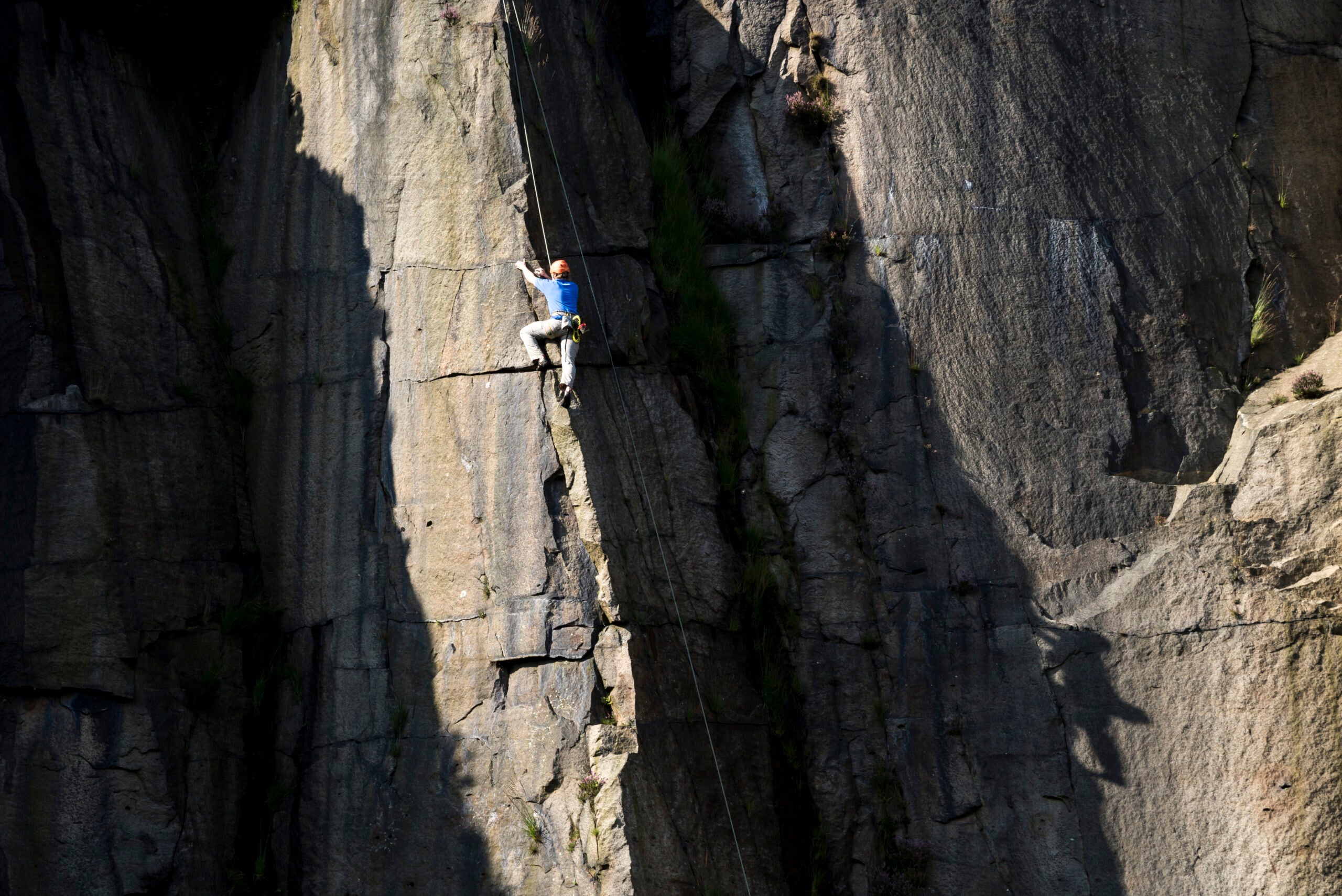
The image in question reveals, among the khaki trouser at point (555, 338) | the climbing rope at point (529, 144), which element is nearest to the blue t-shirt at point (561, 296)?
the khaki trouser at point (555, 338)

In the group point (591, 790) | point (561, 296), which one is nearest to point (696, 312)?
point (561, 296)

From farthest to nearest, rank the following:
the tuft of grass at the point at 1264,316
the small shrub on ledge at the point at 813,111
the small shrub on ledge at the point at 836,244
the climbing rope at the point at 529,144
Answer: the small shrub on ledge at the point at 813,111
the small shrub on ledge at the point at 836,244
the tuft of grass at the point at 1264,316
the climbing rope at the point at 529,144

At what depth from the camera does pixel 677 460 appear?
36.3ft

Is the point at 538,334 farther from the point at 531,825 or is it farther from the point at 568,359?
the point at 531,825

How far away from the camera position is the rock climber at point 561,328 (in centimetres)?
1012

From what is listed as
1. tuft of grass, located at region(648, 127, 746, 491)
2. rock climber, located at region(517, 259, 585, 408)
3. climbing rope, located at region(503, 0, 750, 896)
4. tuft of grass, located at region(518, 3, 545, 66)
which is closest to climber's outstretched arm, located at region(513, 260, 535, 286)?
rock climber, located at region(517, 259, 585, 408)

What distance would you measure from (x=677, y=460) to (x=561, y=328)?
1.73 meters

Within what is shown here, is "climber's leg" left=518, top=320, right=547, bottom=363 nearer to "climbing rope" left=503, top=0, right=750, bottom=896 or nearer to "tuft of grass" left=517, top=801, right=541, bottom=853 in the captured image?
"climbing rope" left=503, top=0, right=750, bottom=896

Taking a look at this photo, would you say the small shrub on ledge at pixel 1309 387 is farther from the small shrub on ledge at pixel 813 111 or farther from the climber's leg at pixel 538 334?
the climber's leg at pixel 538 334

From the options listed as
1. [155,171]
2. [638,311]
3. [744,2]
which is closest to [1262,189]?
[744,2]

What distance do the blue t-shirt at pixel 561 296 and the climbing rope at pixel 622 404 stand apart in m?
0.63

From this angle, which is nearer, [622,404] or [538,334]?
[538,334]

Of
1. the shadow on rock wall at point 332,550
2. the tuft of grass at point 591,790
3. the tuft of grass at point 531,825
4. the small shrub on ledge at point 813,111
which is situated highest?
the small shrub on ledge at point 813,111

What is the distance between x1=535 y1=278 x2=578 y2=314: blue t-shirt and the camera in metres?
10.2
